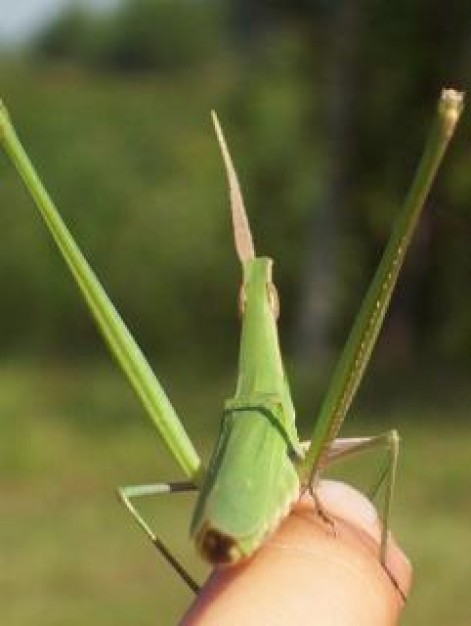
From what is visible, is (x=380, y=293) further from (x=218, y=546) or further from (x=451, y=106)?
(x=218, y=546)

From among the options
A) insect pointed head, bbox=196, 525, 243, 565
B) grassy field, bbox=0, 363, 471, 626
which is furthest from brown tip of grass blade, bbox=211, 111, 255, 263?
grassy field, bbox=0, 363, 471, 626

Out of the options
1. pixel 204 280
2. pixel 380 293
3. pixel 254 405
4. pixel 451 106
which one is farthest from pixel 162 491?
pixel 204 280

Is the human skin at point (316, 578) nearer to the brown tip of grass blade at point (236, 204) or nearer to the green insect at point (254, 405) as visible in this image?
the green insect at point (254, 405)

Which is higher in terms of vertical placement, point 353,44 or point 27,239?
point 353,44

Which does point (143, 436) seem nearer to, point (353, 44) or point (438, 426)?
point (438, 426)

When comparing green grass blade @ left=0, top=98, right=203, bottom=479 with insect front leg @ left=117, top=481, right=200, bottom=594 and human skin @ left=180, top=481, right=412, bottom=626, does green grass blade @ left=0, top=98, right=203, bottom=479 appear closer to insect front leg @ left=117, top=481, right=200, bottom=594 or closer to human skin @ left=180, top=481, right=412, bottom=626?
insect front leg @ left=117, top=481, right=200, bottom=594

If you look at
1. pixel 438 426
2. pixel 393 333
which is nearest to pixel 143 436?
pixel 438 426
